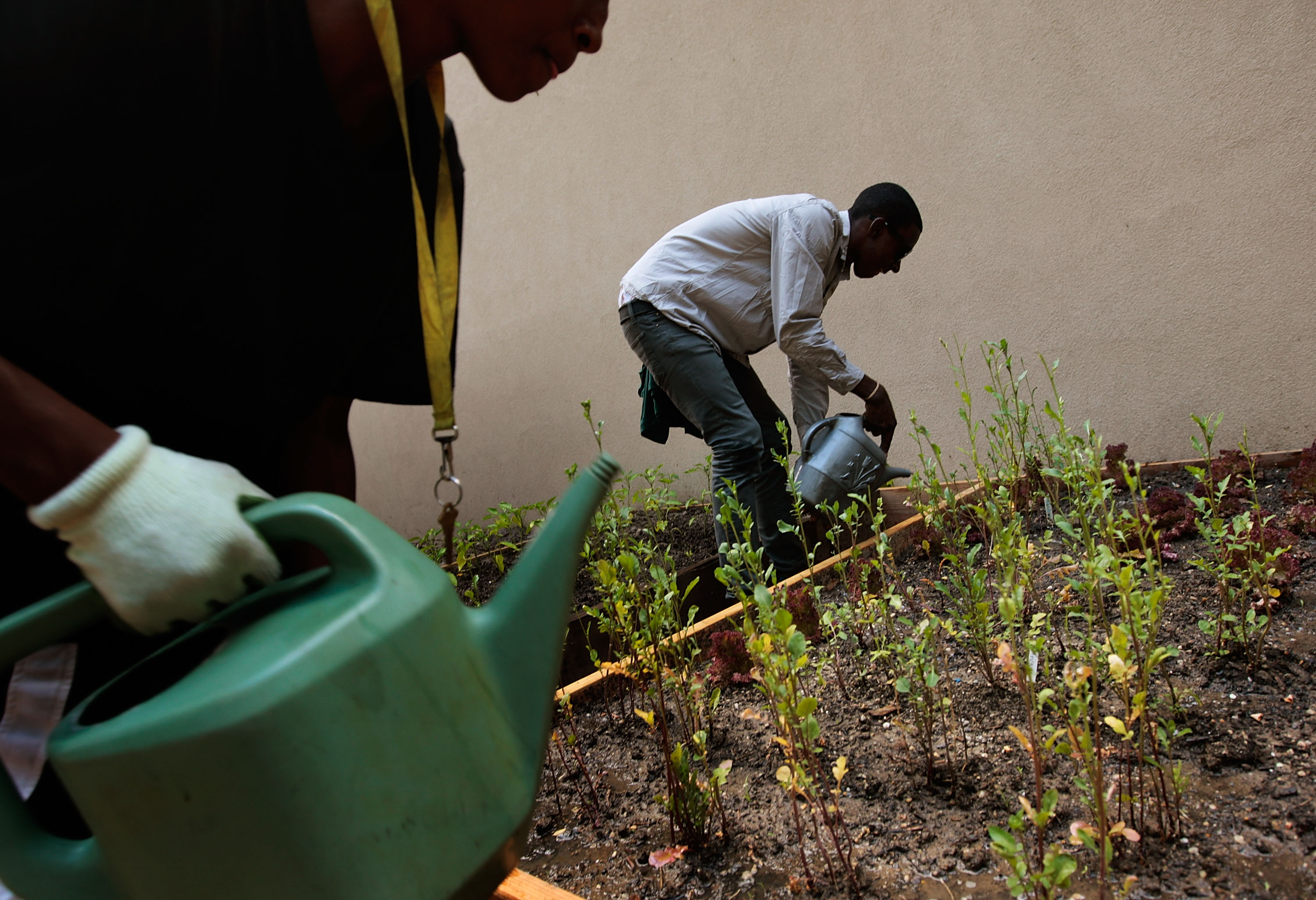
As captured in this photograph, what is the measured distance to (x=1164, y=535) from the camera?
2373mm

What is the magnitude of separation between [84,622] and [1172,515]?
104 inches

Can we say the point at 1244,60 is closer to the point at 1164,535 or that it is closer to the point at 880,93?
the point at 880,93

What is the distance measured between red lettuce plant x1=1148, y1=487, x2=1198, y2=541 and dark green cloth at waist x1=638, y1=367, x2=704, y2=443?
A: 71.1 inches

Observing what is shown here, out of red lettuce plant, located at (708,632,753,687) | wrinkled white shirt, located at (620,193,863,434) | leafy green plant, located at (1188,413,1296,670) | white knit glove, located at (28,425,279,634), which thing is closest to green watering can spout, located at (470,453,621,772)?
white knit glove, located at (28,425,279,634)

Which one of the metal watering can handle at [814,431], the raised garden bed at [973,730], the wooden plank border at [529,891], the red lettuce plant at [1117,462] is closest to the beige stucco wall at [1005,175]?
the red lettuce plant at [1117,462]

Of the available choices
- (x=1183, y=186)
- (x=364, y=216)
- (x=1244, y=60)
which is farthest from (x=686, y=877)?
(x=1244, y=60)

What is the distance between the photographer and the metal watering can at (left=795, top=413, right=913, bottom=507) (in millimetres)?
2951

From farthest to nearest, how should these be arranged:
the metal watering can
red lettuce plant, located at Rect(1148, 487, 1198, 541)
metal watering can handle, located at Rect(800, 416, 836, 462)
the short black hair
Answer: the short black hair, metal watering can handle, located at Rect(800, 416, 836, 462), the metal watering can, red lettuce plant, located at Rect(1148, 487, 1198, 541)

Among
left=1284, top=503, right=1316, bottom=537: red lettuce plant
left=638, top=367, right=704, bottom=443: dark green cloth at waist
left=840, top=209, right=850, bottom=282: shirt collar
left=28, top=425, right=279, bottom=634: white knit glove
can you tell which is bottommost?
left=1284, top=503, right=1316, bottom=537: red lettuce plant

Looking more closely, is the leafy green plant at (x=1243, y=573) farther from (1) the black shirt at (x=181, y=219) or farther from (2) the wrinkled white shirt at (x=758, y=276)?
(1) the black shirt at (x=181, y=219)

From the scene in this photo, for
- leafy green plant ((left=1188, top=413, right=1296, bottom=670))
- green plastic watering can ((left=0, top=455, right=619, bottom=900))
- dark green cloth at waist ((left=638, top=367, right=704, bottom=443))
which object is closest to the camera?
green plastic watering can ((left=0, top=455, right=619, bottom=900))

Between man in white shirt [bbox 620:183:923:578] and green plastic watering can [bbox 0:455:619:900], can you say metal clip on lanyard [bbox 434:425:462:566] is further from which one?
man in white shirt [bbox 620:183:923:578]

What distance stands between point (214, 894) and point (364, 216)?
36.0 inches

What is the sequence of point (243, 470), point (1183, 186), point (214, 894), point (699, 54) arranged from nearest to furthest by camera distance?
point (214, 894) < point (243, 470) < point (1183, 186) < point (699, 54)
